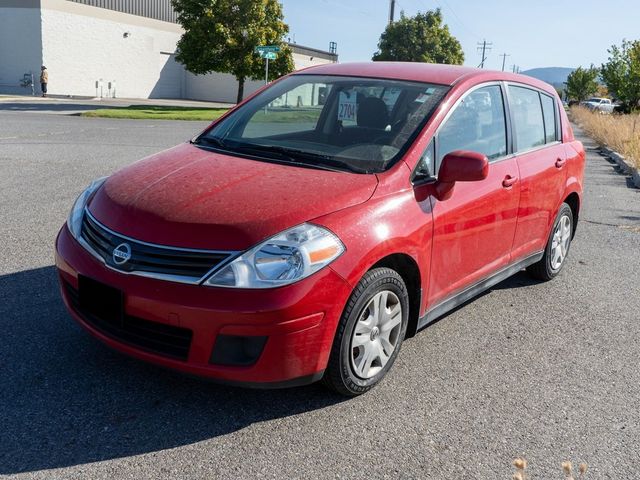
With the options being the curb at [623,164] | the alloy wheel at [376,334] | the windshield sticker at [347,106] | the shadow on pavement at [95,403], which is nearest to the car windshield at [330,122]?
the windshield sticker at [347,106]

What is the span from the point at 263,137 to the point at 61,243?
1.45 metres

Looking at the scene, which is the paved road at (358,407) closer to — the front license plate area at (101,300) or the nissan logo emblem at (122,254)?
the front license plate area at (101,300)

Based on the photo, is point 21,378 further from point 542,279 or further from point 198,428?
point 542,279

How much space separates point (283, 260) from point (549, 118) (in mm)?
3555

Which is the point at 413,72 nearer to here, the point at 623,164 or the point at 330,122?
the point at 330,122

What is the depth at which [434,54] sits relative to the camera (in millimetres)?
55375

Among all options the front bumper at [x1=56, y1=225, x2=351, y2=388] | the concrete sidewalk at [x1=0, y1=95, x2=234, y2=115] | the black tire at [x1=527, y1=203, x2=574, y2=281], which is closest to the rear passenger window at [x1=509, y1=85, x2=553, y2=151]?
the black tire at [x1=527, y1=203, x2=574, y2=281]

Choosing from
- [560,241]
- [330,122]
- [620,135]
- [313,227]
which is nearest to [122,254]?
[313,227]

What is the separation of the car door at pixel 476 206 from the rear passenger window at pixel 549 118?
2.98 ft

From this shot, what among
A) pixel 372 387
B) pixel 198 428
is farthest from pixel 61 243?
pixel 372 387

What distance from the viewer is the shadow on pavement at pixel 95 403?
9.59ft

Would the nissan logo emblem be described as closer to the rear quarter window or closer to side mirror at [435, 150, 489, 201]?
side mirror at [435, 150, 489, 201]

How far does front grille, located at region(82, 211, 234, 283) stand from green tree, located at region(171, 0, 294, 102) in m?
29.9

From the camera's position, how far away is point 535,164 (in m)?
5.00
